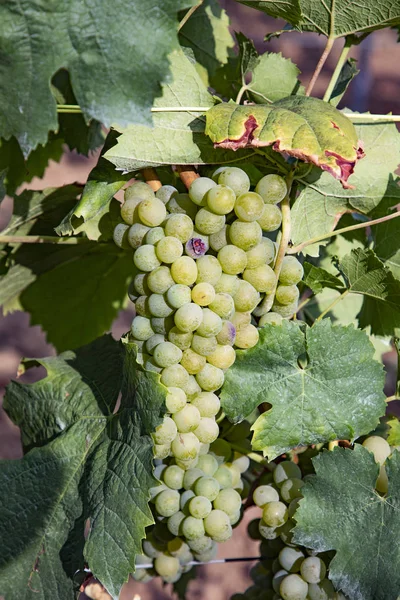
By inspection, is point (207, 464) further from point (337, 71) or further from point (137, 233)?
point (337, 71)

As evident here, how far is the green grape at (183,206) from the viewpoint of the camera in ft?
1.84

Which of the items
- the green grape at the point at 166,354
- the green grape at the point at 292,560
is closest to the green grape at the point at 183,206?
the green grape at the point at 166,354

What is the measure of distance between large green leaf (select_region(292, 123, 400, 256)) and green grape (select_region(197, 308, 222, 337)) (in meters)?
0.13

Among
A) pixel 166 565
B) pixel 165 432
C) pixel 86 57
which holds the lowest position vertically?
pixel 166 565

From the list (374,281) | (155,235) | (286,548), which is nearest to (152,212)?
(155,235)

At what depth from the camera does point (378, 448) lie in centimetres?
64

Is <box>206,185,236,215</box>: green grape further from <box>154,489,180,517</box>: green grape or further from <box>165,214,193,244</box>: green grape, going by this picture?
<box>154,489,180,517</box>: green grape

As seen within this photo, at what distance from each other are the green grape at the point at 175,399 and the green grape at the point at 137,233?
127 mm

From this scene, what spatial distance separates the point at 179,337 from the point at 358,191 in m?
0.23

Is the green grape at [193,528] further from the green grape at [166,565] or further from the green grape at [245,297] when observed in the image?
the green grape at [245,297]

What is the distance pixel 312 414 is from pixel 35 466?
0.86ft

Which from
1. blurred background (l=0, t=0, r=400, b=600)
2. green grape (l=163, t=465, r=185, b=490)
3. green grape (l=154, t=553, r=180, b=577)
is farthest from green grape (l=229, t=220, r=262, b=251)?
blurred background (l=0, t=0, r=400, b=600)

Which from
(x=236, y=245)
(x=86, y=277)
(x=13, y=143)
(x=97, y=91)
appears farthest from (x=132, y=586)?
(x=97, y=91)

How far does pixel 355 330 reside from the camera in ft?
1.91
